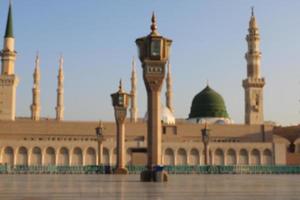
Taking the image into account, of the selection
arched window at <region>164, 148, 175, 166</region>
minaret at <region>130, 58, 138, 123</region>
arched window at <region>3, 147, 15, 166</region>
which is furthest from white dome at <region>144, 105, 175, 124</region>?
arched window at <region>3, 147, 15, 166</region>

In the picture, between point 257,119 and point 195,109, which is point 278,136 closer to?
point 257,119

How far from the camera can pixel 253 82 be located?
66.3 m

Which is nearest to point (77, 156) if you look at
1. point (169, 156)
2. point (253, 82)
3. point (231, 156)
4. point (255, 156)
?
point (169, 156)

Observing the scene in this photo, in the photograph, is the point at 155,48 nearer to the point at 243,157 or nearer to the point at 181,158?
the point at 181,158

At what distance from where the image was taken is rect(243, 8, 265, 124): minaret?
65.0 m

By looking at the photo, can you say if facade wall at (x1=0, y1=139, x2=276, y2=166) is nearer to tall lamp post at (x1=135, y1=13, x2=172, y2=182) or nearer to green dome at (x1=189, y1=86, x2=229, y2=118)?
green dome at (x1=189, y1=86, x2=229, y2=118)

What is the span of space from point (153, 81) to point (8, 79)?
159 feet

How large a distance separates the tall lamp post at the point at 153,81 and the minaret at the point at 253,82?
47245mm

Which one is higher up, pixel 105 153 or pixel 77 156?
pixel 105 153

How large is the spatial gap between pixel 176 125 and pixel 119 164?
34143 millimetres

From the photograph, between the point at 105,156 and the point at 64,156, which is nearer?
the point at 64,156

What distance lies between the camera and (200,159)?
6175 centimetres

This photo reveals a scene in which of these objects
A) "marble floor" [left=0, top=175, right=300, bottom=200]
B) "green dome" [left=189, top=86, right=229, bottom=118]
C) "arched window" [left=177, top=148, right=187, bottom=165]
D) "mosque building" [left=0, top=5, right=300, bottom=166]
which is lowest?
"marble floor" [left=0, top=175, right=300, bottom=200]

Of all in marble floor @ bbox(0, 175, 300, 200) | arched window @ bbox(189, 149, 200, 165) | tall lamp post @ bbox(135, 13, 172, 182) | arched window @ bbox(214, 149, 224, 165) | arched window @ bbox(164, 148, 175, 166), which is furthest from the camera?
arched window @ bbox(214, 149, 224, 165)
